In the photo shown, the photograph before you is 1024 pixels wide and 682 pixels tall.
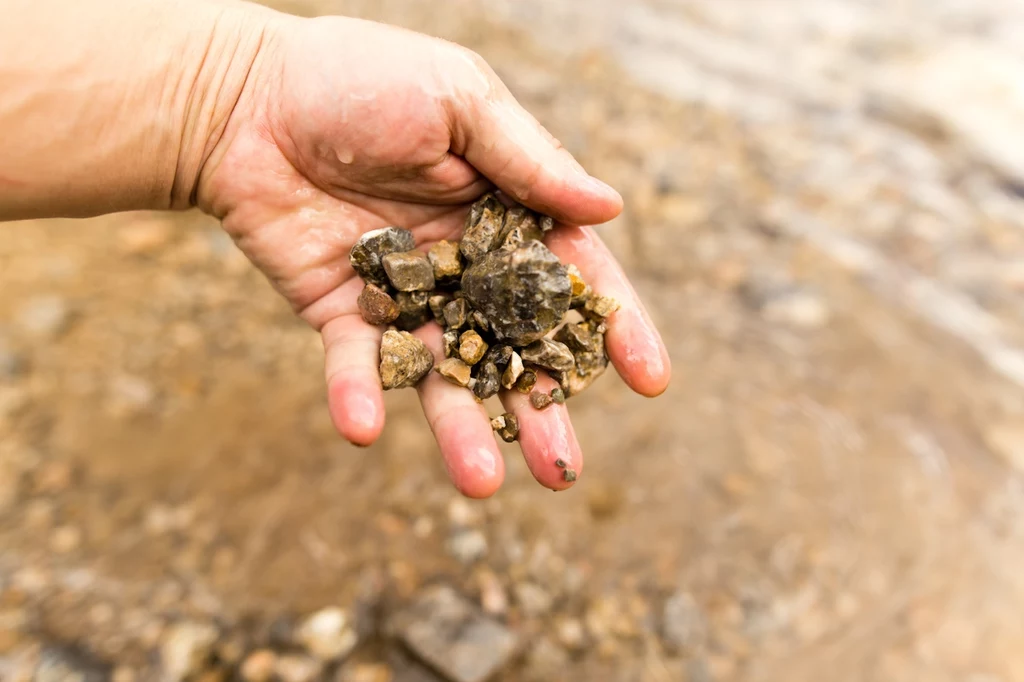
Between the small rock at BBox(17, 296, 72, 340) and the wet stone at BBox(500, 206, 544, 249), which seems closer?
the wet stone at BBox(500, 206, 544, 249)

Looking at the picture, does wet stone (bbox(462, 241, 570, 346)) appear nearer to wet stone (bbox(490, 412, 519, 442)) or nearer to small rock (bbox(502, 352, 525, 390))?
small rock (bbox(502, 352, 525, 390))

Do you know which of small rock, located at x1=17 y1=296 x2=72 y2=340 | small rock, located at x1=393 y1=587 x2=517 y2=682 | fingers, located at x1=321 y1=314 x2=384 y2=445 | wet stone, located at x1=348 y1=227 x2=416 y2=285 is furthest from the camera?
small rock, located at x1=17 y1=296 x2=72 y2=340

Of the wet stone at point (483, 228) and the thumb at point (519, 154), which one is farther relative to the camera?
the wet stone at point (483, 228)

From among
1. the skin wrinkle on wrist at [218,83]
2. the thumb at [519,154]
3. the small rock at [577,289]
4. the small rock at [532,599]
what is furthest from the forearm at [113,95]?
the small rock at [532,599]

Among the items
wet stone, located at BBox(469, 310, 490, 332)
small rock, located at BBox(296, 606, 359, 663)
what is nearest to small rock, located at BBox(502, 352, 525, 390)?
wet stone, located at BBox(469, 310, 490, 332)

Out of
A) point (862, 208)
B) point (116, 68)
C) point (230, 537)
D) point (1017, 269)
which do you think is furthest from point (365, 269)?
point (1017, 269)

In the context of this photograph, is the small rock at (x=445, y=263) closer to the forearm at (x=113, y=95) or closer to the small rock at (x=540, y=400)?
the small rock at (x=540, y=400)

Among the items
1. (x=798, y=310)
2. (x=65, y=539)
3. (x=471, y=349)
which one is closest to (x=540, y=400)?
(x=471, y=349)
